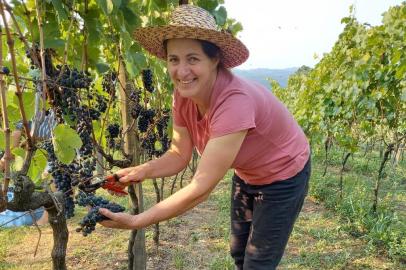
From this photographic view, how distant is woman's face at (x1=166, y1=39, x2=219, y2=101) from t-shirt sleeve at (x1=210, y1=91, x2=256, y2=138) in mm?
148

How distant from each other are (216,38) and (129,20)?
49cm

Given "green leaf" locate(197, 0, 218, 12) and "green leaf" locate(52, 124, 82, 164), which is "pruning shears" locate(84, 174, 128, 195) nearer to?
"green leaf" locate(52, 124, 82, 164)

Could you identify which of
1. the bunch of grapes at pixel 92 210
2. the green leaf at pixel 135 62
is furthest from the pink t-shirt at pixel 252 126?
the bunch of grapes at pixel 92 210

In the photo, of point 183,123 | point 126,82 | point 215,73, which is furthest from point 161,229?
point 215,73

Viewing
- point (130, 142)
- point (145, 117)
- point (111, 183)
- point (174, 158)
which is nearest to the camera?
point (111, 183)

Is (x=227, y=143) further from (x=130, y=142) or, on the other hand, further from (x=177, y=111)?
(x=130, y=142)

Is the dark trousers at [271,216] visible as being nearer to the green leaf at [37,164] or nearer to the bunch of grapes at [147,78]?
the bunch of grapes at [147,78]

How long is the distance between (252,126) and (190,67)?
0.38 m

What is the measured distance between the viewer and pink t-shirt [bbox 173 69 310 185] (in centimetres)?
176

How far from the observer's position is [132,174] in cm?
210

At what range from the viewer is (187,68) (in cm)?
180

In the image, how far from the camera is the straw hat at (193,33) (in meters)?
1.76

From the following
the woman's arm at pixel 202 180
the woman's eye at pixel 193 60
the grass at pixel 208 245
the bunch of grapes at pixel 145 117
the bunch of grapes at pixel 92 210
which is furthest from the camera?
the grass at pixel 208 245

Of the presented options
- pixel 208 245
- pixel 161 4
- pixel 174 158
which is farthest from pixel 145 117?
pixel 208 245
